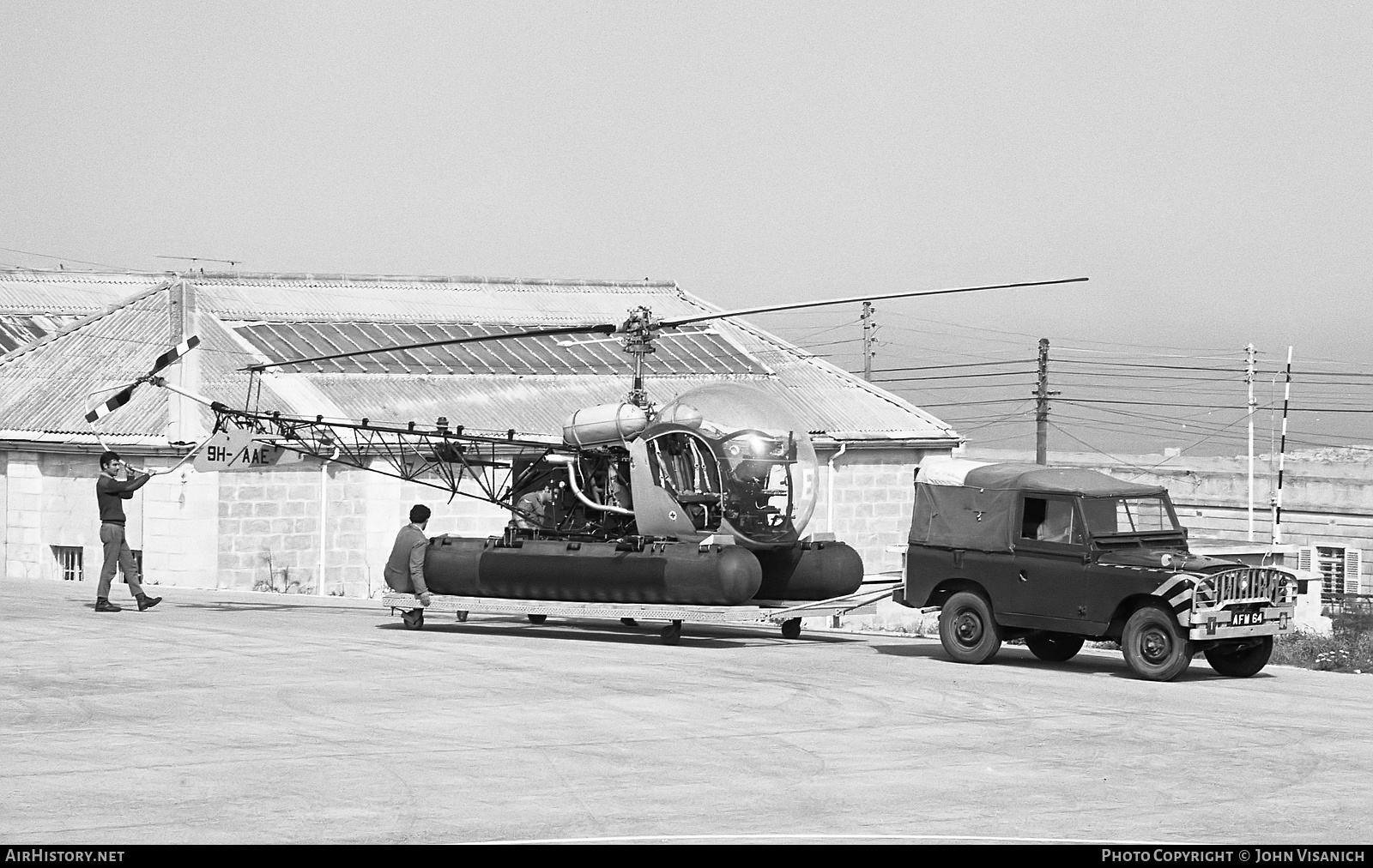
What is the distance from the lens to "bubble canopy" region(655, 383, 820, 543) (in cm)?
1862

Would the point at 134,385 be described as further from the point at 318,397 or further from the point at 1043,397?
the point at 1043,397

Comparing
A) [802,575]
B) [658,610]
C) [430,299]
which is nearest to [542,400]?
[430,299]

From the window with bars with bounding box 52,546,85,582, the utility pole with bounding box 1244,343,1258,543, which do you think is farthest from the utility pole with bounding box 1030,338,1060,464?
the window with bars with bounding box 52,546,85,582

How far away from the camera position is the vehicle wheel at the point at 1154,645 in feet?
49.7

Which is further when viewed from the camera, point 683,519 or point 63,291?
point 63,291

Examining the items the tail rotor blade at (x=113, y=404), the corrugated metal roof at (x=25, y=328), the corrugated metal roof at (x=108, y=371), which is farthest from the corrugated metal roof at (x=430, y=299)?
the tail rotor blade at (x=113, y=404)

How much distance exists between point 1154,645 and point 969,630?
6.92 feet

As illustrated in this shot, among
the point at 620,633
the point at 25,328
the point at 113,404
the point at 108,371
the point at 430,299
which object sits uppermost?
the point at 430,299

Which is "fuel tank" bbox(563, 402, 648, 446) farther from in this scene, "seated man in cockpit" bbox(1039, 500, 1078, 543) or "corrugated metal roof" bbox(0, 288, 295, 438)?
"corrugated metal roof" bbox(0, 288, 295, 438)

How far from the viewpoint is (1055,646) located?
57.5 feet

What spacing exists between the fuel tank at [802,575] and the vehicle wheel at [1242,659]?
4555 mm

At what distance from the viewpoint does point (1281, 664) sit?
58.2 feet
